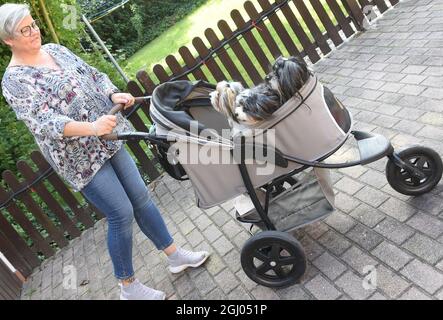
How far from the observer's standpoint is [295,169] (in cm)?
286

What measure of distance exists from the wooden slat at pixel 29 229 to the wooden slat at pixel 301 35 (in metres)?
4.07

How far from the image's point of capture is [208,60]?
18.7ft

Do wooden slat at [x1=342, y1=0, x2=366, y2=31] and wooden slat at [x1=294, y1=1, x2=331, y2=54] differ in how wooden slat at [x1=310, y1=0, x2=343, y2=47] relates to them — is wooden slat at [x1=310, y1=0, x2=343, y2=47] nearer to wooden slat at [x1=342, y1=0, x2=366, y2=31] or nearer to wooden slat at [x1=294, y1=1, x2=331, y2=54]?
wooden slat at [x1=294, y1=1, x2=331, y2=54]

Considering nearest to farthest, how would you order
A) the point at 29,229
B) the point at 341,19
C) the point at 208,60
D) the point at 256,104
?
the point at 256,104 < the point at 29,229 < the point at 208,60 < the point at 341,19

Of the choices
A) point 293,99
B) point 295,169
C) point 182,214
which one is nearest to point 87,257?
point 182,214

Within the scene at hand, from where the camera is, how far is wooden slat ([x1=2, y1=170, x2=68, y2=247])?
4836 mm

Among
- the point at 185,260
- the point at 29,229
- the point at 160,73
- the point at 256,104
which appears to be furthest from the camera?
the point at 160,73

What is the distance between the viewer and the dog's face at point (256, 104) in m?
2.58

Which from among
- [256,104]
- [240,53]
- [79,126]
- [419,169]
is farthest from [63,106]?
[240,53]

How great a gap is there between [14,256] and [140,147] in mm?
1816

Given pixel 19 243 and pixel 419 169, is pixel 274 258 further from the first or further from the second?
pixel 19 243

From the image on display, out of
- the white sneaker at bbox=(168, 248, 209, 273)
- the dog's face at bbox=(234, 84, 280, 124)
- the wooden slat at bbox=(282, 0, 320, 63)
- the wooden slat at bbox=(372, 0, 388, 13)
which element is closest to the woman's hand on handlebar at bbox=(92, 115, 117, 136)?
the dog's face at bbox=(234, 84, 280, 124)

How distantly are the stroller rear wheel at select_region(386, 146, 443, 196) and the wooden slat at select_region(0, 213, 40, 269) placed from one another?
3.83 m
